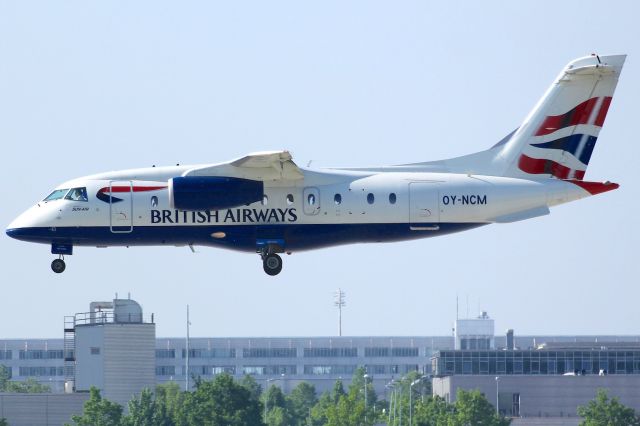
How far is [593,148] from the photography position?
7081 centimetres

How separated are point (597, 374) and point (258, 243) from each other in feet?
294

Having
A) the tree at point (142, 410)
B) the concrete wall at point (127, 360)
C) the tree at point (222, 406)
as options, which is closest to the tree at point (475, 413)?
the tree at point (222, 406)

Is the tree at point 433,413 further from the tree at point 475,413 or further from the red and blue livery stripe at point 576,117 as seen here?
the red and blue livery stripe at point 576,117

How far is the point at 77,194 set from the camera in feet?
228

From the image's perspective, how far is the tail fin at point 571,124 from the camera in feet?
231

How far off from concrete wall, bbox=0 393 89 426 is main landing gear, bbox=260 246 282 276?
158 ft

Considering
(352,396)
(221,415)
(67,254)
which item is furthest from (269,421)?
(67,254)

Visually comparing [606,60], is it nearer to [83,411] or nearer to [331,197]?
[331,197]

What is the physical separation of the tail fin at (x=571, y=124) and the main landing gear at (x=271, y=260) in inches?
398

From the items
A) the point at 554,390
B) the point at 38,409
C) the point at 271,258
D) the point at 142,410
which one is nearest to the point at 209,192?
the point at 271,258

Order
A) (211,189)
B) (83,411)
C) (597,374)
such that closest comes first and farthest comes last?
1. (211,189)
2. (83,411)
3. (597,374)

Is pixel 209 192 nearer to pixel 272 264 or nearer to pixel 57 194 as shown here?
pixel 272 264

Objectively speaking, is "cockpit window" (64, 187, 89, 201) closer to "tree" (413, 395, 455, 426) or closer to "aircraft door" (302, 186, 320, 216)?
"aircraft door" (302, 186, 320, 216)

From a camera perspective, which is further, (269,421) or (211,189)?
(269,421)
